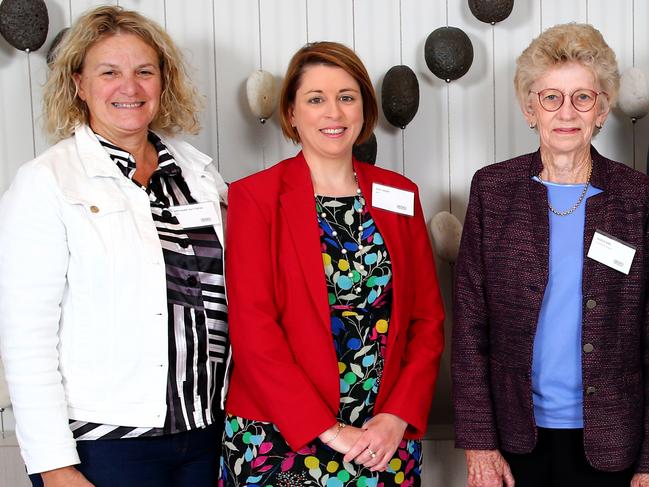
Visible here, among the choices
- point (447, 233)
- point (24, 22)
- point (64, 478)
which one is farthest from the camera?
point (447, 233)

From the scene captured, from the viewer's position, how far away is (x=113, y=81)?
1821 mm

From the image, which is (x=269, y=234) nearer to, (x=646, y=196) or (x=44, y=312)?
(x=44, y=312)

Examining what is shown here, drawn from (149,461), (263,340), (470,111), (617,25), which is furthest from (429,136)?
(149,461)

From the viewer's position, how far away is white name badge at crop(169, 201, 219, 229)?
185 cm

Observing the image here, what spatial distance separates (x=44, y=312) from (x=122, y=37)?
2.19 ft

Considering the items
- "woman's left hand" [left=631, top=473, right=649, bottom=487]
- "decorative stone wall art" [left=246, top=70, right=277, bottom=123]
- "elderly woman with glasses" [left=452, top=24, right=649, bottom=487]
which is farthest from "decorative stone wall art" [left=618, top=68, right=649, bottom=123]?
"woman's left hand" [left=631, top=473, right=649, bottom=487]

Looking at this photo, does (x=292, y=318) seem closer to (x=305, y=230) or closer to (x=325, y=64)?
(x=305, y=230)

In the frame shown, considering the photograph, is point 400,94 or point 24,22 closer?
point 24,22

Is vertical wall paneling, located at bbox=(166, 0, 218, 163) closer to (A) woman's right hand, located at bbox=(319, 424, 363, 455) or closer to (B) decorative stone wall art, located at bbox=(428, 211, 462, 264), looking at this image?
(B) decorative stone wall art, located at bbox=(428, 211, 462, 264)

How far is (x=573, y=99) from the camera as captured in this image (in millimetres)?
1762

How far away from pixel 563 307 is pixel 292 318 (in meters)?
0.60

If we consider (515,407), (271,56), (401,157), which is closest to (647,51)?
(401,157)

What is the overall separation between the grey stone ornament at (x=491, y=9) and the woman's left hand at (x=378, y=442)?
1.29 m

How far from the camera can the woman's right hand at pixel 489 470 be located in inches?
70.7
